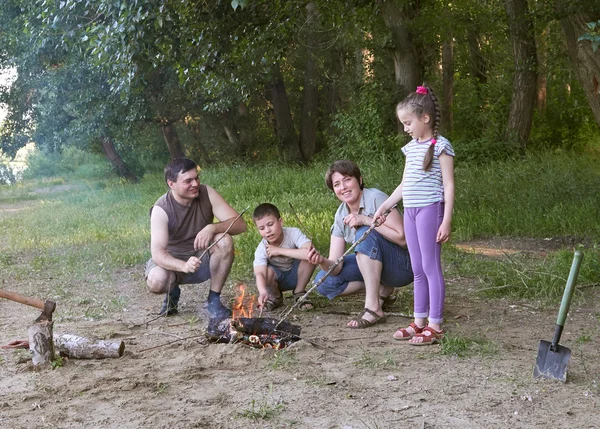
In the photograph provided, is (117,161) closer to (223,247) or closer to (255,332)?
(223,247)

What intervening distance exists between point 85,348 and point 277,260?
5.91ft

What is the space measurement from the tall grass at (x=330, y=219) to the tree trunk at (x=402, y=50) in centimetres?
213

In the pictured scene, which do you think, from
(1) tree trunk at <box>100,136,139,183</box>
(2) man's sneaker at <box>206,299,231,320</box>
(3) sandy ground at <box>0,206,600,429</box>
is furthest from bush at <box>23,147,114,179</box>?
(3) sandy ground at <box>0,206,600,429</box>

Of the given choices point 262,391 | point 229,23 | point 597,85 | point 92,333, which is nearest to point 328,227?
point 229,23

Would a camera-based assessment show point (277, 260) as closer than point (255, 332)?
No

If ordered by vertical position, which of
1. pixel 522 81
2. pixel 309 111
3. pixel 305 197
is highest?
pixel 522 81

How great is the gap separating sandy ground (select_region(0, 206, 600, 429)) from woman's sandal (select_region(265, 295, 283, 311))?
0.62 feet

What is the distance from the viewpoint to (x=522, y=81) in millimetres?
16609

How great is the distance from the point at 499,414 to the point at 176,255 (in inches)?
133

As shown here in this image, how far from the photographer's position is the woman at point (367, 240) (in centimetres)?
570

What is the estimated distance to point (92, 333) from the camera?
598 centimetres

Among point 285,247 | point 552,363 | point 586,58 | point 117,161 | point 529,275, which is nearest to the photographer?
point 552,363

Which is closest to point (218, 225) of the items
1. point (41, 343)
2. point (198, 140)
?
point (41, 343)

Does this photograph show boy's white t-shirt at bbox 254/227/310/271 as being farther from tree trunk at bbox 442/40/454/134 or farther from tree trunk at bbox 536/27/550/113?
tree trunk at bbox 536/27/550/113
